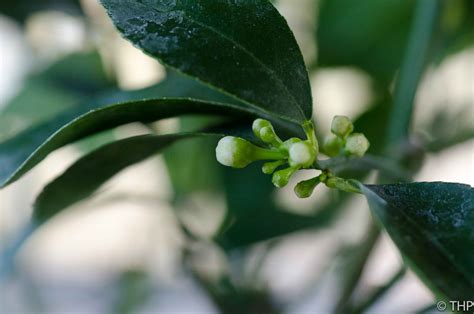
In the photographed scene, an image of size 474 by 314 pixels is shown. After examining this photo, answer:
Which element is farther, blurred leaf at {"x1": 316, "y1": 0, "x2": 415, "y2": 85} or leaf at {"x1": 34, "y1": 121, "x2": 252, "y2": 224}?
blurred leaf at {"x1": 316, "y1": 0, "x2": 415, "y2": 85}

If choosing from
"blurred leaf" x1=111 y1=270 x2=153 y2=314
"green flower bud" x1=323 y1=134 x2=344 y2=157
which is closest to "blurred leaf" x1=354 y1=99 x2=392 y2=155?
"green flower bud" x1=323 y1=134 x2=344 y2=157

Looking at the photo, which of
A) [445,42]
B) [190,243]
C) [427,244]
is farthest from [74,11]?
[427,244]

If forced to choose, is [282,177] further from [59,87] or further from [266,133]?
[59,87]

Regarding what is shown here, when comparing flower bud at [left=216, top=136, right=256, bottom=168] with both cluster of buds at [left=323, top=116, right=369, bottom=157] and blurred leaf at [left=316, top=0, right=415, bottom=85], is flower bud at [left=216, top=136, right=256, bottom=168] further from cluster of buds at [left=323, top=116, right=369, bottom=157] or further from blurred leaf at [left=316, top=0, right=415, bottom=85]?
blurred leaf at [left=316, top=0, right=415, bottom=85]

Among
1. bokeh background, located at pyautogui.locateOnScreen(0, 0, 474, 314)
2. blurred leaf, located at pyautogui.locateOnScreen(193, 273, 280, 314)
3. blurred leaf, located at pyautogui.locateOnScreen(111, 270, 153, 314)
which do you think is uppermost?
bokeh background, located at pyautogui.locateOnScreen(0, 0, 474, 314)

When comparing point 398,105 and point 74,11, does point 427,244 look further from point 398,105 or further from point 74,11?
point 74,11

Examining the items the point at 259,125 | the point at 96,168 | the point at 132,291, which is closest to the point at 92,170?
the point at 96,168

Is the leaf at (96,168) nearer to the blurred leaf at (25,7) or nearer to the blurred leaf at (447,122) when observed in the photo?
the blurred leaf at (25,7)

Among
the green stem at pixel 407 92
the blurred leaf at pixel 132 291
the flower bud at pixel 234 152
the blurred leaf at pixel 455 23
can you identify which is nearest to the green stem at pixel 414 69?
the green stem at pixel 407 92
